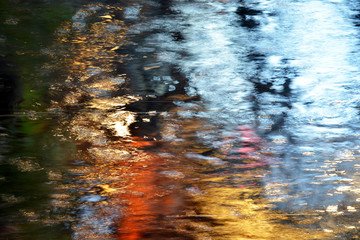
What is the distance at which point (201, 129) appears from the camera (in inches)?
84.0

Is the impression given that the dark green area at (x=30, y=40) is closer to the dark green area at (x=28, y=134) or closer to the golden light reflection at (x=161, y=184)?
the dark green area at (x=28, y=134)

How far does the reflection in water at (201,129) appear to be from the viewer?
5.00ft

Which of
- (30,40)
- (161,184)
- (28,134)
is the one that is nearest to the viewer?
(161,184)

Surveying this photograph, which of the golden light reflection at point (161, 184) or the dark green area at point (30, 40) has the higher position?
the dark green area at point (30, 40)

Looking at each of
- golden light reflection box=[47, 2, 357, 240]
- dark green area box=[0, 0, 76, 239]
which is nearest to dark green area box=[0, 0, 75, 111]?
dark green area box=[0, 0, 76, 239]

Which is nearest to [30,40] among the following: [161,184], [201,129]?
[201,129]

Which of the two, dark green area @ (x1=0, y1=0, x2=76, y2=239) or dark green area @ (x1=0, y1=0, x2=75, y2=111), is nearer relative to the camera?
dark green area @ (x1=0, y1=0, x2=76, y2=239)

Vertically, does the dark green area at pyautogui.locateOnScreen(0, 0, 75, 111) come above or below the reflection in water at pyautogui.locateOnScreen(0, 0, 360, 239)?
above

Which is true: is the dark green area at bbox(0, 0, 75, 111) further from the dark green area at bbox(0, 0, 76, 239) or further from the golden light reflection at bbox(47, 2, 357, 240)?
the golden light reflection at bbox(47, 2, 357, 240)

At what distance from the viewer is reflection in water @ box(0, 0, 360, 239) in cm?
153

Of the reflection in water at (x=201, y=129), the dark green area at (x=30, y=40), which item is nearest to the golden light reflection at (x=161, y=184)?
the reflection in water at (x=201, y=129)

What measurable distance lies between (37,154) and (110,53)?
48.9 inches

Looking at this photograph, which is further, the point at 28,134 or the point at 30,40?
the point at 30,40

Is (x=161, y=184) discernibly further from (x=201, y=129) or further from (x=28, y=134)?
(x=28, y=134)
